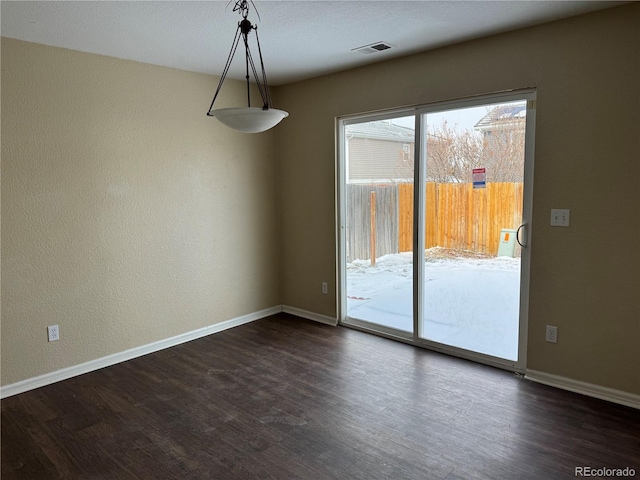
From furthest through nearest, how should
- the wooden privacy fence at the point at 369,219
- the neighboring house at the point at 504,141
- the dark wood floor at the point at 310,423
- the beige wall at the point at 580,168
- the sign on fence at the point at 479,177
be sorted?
the wooden privacy fence at the point at 369,219
the sign on fence at the point at 479,177
the neighboring house at the point at 504,141
the beige wall at the point at 580,168
the dark wood floor at the point at 310,423

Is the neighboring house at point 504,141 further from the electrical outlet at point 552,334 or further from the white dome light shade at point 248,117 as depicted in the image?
the white dome light shade at point 248,117

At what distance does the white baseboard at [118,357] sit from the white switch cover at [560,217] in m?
3.07

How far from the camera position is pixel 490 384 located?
3.20 meters

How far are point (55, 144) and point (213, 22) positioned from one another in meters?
1.54

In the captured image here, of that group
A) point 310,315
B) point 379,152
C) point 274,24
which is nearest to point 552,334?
point 379,152

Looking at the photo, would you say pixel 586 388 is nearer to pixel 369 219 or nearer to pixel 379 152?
pixel 369 219

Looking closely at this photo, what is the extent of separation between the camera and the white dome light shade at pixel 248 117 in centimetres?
210

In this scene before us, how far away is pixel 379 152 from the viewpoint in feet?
13.6

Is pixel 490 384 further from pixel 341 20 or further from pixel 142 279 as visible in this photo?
pixel 142 279

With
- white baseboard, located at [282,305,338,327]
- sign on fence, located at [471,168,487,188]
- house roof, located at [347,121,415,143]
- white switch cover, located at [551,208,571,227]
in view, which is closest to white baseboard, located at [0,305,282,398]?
white baseboard, located at [282,305,338,327]

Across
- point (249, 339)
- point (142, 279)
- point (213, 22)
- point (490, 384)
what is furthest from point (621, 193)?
point (142, 279)

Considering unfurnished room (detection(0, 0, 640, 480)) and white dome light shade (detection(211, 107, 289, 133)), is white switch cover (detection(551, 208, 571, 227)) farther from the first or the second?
white dome light shade (detection(211, 107, 289, 133))

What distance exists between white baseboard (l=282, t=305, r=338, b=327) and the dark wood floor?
88cm

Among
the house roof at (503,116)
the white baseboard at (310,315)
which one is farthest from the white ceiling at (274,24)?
the white baseboard at (310,315)
